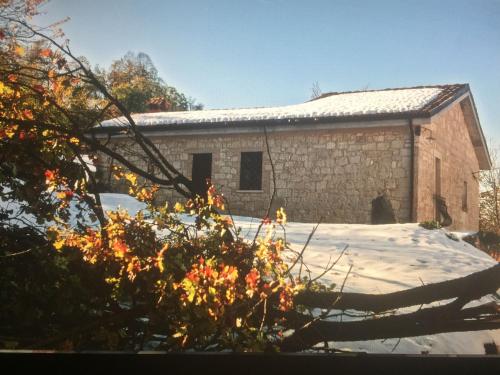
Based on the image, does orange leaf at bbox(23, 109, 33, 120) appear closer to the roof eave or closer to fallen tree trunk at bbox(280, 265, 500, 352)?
fallen tree trunk at bbox(280, 265, 500, 352)

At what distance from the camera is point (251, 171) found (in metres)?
12.2

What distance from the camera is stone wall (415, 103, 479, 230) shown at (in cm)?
1080

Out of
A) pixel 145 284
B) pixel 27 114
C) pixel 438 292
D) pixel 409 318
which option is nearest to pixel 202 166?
pixel 27 114

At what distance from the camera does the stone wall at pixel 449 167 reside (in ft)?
35.4

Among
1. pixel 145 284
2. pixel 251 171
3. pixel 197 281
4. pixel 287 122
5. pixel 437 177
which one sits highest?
pixel 287 122

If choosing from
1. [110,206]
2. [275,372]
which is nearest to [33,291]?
[275,372]

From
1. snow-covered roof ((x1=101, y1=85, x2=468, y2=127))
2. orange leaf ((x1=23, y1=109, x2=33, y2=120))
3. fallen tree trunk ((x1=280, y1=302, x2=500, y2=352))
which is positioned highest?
snow-covered roof ((x1=101, y1=85, x2=468, y2=127))

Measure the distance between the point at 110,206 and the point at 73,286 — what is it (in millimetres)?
7494

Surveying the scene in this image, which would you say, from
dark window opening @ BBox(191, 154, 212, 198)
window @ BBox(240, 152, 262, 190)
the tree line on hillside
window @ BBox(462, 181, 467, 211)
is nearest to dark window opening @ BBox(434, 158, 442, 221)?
window @ BBox(462, 181, 467, 211)

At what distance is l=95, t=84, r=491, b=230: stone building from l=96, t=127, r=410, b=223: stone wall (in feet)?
0.08

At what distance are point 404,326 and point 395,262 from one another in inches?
155

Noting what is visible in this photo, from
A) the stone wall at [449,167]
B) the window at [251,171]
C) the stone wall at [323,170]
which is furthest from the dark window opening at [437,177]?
the window at [251,171]

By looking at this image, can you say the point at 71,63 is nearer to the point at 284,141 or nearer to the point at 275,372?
the point at 275,372

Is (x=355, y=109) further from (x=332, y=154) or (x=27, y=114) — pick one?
(x=27, y=114)
